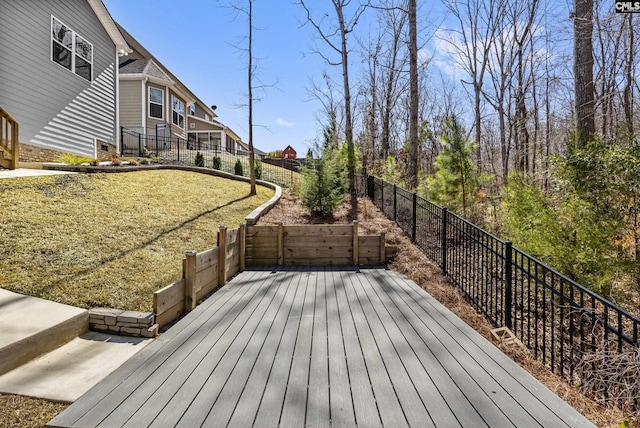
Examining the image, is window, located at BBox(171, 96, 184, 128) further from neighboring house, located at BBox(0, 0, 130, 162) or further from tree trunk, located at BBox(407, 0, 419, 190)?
tree trunk, located at BBox(407, 0, 419, 190)

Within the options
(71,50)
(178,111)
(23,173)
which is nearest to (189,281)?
(23,173)

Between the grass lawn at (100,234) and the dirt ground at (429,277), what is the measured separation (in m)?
1.55

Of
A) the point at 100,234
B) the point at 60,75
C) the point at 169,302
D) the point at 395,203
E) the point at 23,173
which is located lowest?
the point at 169,302

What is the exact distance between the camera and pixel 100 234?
4.57 meters

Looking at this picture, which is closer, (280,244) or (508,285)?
(508,285)

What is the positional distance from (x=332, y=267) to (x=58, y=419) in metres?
4.29

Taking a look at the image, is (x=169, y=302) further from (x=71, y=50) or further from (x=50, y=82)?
(x=71, y=50)

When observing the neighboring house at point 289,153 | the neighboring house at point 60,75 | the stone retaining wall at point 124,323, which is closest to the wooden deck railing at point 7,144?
the neighboring house at point 60,75

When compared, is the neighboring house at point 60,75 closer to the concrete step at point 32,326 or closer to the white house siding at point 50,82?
the white house siding at point 50,82

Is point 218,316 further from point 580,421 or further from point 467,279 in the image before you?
point 467,279

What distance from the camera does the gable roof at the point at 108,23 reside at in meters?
11.2

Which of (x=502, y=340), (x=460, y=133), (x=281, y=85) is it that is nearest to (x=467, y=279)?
(x=502, y=340)

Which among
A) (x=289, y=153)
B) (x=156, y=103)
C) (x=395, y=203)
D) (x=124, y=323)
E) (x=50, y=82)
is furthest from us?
(x=289, y=153)

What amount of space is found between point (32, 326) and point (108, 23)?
13.6 meters
